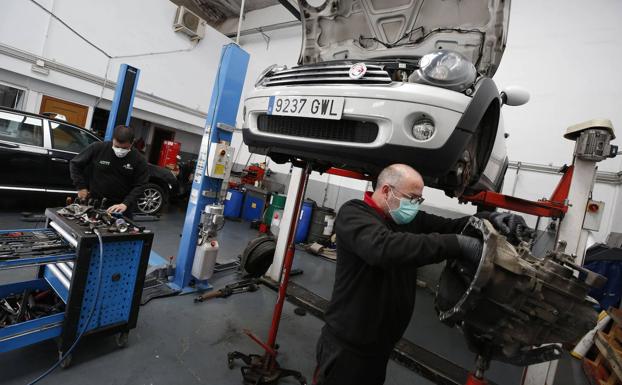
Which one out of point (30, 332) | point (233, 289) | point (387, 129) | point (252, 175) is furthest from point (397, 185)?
point (252, 175)

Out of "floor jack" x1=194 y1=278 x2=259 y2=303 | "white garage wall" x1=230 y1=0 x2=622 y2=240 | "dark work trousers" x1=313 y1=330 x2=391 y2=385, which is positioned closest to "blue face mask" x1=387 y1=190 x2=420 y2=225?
"dark work trousers" x1=313 y1=330 x2=391 y2=385

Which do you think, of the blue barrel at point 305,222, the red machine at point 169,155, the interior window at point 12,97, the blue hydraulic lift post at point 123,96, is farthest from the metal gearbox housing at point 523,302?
the interior window at point 12,97

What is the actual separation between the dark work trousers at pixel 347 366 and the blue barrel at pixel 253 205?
18.5ft

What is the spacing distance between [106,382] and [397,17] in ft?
9.84

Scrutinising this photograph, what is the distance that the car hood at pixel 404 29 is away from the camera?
1765 millimetres

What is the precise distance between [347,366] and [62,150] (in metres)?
5.02

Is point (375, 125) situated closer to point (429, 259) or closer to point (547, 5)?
point (429, 259)

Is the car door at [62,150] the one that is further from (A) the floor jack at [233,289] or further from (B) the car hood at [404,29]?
(B) the car hood at [404,29]

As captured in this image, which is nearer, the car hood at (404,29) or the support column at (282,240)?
the car hood at (404,29)

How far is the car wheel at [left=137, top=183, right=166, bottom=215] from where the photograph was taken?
550 centimetres

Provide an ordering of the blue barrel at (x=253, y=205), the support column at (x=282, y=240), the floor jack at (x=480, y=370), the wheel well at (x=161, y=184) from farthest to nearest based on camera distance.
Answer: the blue barrel at (x=253, y=205) → the wheel well at (x=161, y=184) → the support column at (x=282, y=240) → the floor jack at (x=480, y=370)

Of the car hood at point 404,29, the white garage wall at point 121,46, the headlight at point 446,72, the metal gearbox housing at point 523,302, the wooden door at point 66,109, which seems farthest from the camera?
the wooden door at point 66,109

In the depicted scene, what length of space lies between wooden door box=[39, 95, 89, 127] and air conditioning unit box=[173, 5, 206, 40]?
317cm

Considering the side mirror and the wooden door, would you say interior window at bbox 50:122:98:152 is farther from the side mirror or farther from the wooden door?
the side mirror
